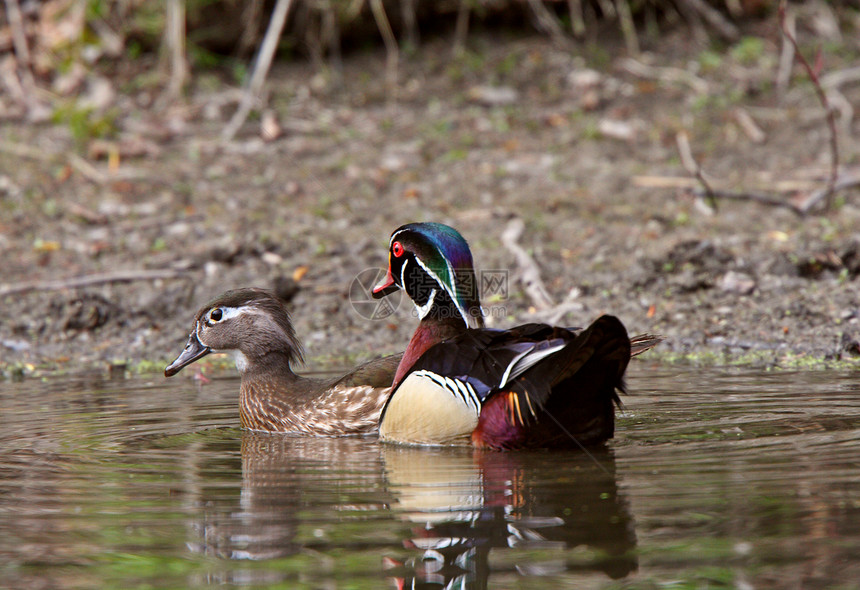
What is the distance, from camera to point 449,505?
3443 mm

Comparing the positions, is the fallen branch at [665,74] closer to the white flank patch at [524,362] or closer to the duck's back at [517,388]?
the duck's back at [517,388]

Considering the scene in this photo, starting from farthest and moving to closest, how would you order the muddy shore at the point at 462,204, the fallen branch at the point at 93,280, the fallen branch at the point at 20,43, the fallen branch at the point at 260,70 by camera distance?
the fallen branch at the point at 20,43 < the fallen branch at the point at 260,70 < the fallen branch at the point at 93,280 < the muddy shore at the point at 462,204

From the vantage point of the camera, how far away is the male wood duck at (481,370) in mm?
4062

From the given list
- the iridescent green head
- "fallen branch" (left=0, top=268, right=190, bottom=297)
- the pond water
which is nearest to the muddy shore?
"fallen branch" (left=0, top=268, right=190, bottom=297)

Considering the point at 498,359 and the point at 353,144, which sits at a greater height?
the point at 353,144

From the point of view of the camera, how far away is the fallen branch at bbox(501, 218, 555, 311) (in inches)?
287

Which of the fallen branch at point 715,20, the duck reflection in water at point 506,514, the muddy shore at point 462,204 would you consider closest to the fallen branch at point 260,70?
the muddy shore at point 462,204

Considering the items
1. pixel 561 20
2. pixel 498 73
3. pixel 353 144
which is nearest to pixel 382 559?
pixel 353 144

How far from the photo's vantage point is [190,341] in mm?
5848

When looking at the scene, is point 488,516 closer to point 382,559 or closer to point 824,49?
point 382,559

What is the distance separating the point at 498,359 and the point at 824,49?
27.1 feet

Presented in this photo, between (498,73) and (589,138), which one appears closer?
(589,138)

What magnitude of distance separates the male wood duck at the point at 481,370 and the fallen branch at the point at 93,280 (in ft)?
11.0

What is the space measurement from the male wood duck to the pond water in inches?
4.3
